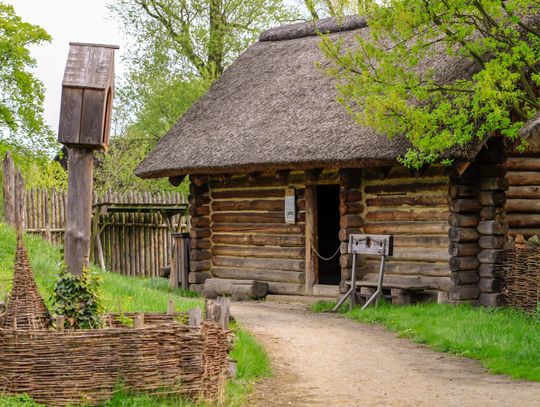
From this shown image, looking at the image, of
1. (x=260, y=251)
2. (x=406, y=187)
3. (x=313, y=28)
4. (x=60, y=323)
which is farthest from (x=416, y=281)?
(x=60, y=323)

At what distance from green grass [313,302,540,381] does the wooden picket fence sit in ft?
29.8

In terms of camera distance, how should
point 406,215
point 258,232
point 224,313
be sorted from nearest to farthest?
point 224,313, point 406,215, point 258,232

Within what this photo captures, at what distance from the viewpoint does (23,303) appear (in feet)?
24.4

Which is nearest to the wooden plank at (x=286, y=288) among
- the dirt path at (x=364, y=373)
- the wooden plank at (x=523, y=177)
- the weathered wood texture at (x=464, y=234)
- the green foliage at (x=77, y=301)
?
the dirt path at (x=364, y=373)

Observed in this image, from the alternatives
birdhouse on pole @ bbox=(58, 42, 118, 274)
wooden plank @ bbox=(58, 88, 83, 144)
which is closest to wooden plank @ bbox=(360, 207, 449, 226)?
birdhouse on pole @ bbox=(58, 42, 118, 274)

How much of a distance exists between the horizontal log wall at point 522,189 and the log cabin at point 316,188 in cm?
2

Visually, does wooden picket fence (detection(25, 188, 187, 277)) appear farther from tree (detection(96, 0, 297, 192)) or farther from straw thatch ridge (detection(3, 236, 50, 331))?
straw thatch ridge (detection(3, 236, 50, 331))

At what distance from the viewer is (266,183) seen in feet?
56.1

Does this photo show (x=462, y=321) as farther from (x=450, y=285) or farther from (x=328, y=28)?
(x=328, y=28)

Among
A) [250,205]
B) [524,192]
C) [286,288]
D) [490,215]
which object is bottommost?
[286,288]

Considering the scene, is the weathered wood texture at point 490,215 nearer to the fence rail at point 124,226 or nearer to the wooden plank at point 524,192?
the wooden plank at point 524,192

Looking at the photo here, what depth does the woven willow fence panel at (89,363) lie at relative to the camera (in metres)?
7.15

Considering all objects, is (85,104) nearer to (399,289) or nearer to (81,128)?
(81,128)

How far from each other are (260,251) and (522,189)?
507 centimetres
